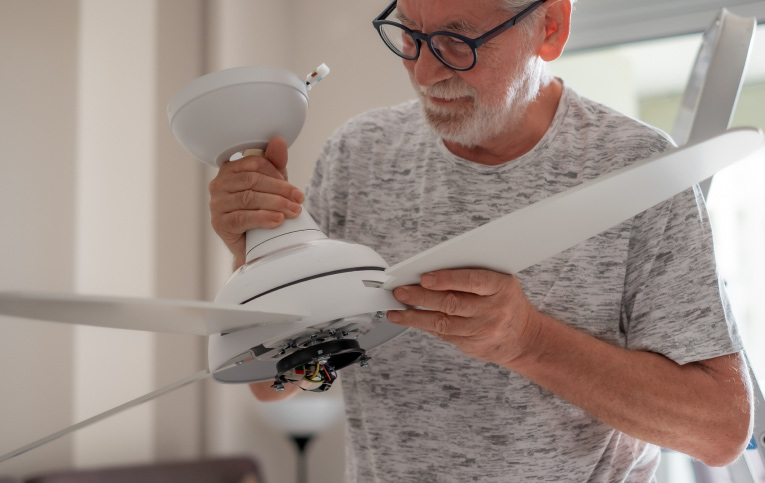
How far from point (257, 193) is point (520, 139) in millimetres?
488

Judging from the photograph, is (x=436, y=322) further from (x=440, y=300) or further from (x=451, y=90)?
(x=451, y=90)

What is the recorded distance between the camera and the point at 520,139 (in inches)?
43.3

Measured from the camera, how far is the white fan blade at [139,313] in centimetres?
41

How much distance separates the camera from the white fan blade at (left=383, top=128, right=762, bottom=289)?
48 cm

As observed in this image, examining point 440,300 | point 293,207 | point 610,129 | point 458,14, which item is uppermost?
point 458,14

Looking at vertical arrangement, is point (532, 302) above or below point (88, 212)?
below

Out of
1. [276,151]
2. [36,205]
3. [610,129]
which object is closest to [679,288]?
[610,129]

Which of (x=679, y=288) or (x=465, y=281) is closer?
(x=465, y=281)

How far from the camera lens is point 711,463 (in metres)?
0.99

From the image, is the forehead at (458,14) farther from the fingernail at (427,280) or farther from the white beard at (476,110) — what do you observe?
the fingernail at (427,280)

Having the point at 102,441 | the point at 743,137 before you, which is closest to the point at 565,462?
the point at 743,137

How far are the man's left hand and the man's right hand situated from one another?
18cm

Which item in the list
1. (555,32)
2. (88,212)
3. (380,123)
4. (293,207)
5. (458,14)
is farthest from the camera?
(88,212)

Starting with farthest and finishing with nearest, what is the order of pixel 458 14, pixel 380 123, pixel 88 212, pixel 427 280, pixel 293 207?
pixel 88 212 < pixel 380 123 < pixel 458 14 < pixel 293 207 < pixel 427 280
